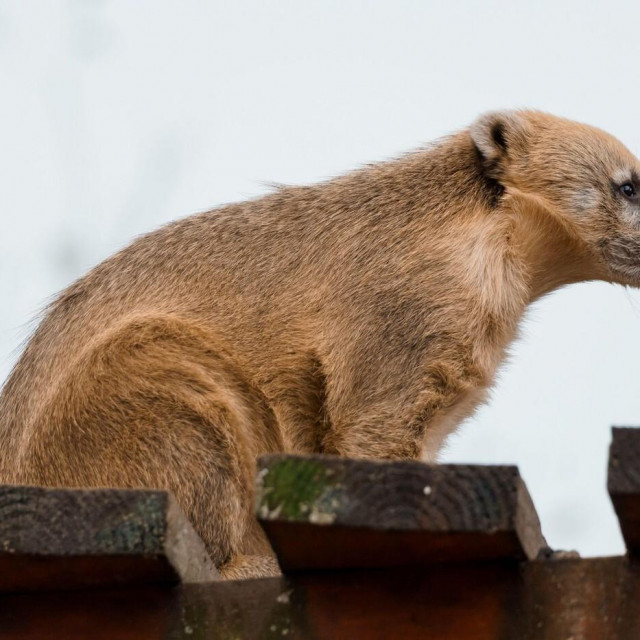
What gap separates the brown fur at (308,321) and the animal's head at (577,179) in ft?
0.04

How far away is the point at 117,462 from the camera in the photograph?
6.04 metres

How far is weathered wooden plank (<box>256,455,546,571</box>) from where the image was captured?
11.5ft

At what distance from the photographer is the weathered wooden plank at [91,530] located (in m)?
3.74

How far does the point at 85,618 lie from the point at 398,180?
14.8 feet

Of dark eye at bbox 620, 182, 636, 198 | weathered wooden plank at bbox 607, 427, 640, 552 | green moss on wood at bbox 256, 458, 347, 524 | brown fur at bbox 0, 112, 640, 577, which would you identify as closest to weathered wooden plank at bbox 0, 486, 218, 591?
green moss on wood at bbox 256, 458, 347, 524

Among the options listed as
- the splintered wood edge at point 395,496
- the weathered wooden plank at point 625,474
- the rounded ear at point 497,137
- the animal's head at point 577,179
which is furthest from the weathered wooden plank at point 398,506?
Result: the rounded ear at point 497,137

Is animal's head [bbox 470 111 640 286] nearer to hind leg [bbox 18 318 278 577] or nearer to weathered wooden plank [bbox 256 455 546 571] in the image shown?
hind leg [bbox 18 318 278 577]

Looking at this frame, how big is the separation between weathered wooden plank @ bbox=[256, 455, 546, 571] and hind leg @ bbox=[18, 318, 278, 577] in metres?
2.28

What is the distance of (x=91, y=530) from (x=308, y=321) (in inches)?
136

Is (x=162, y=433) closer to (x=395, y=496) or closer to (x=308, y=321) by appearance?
(x=308, y=321)

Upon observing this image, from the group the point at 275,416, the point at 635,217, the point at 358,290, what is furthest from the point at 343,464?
the point at 635,217

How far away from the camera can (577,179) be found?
26.8 feet

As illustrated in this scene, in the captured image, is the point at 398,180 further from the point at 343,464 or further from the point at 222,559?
the point at 343,464

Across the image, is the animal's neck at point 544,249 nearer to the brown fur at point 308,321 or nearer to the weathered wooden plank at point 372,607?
the brown fur at point 308,321
